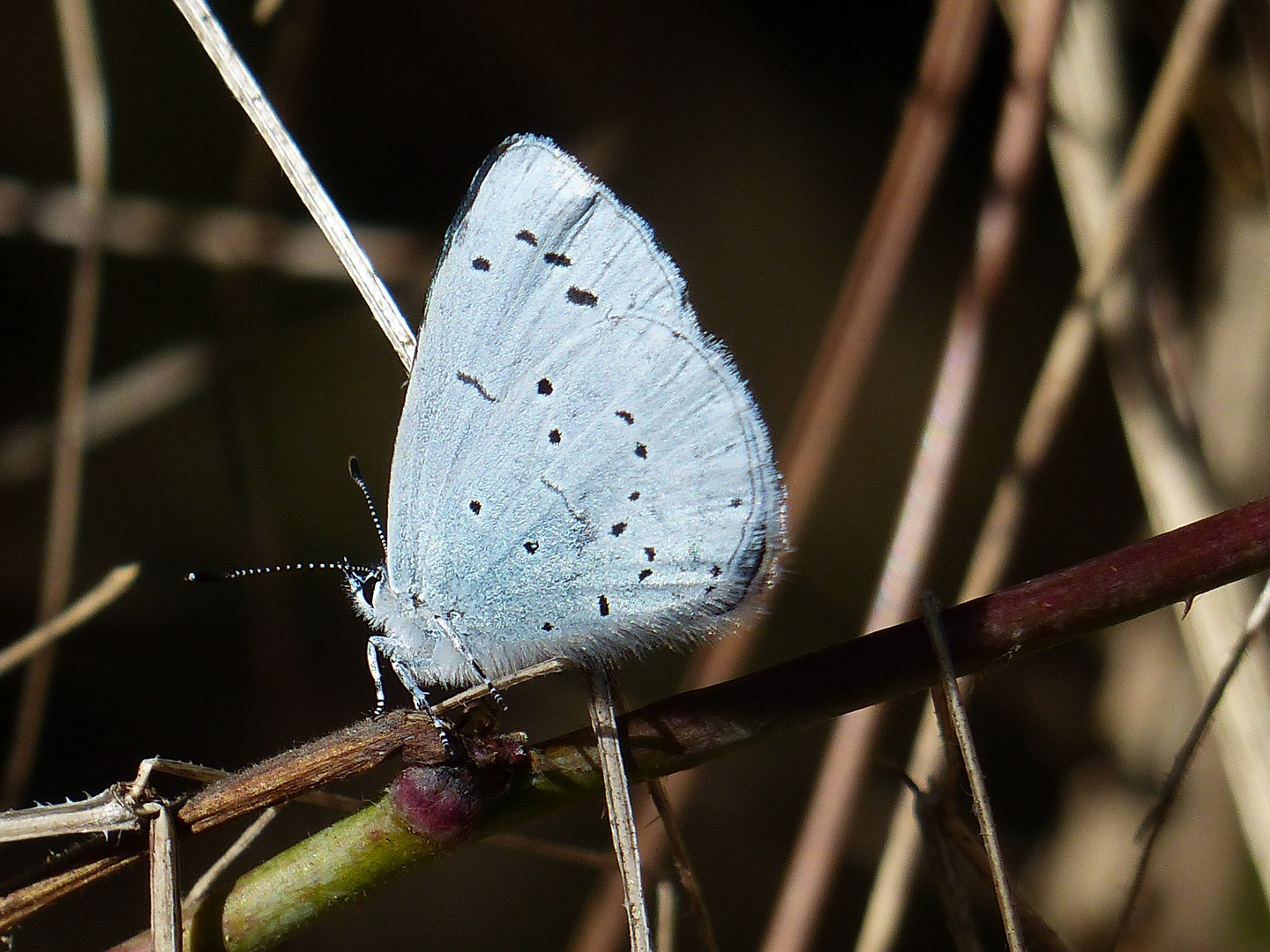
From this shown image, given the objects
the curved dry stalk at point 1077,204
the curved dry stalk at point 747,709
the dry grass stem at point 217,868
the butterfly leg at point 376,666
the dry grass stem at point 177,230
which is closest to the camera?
the curved dry stalk at point 747,709

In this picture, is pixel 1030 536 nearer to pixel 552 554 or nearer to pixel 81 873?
pixel 552 554

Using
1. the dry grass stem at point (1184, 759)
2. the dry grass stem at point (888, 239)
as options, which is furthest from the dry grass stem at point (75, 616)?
the dry grass stem at point (1184, 759)

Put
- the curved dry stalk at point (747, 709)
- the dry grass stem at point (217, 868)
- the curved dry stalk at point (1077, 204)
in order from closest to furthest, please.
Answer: the curved dry stalk at point (747, 709)
the dry grass stem at point (217, 868)
the curved dry stalk at point (1077, 204)

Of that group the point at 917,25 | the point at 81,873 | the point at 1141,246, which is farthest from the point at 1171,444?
the point at 81,873

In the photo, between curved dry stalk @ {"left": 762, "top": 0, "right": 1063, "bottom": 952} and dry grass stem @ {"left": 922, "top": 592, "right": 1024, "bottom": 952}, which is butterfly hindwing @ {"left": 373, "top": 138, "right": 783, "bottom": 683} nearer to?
dry grass stem @ {"left": 922, "top": 592, "right": 1024, "bottom": 952}

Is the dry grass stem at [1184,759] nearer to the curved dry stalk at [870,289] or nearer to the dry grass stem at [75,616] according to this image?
the curved dry stalk at [870,289]
